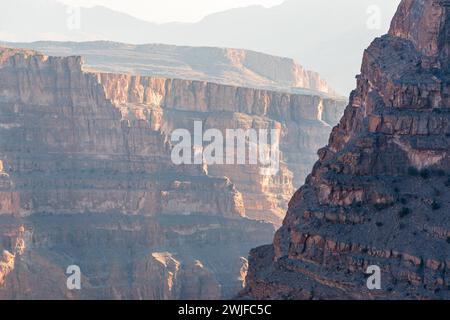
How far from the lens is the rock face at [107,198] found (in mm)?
120500

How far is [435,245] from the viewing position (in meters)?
64.9

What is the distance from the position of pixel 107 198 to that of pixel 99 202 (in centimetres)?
83

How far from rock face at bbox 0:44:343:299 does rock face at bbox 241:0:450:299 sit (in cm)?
4642

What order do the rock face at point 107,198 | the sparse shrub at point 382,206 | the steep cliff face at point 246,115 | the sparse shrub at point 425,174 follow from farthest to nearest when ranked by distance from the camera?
the steep cliff face at point 246,115 → the rock face at point 107,198 → the sparse shrub at point 425,174 → the sparse shrub at point 382,206

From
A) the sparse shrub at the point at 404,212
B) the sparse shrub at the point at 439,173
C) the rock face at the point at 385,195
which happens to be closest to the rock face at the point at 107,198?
Result: the rock face at the point at 385,195

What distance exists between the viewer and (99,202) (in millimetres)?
Answer: 130750

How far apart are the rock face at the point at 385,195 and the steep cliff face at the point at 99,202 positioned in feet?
153

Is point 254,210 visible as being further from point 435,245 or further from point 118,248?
point 435,245

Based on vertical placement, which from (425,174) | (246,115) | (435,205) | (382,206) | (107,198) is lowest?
(107,198)

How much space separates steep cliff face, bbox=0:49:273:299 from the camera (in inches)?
4751

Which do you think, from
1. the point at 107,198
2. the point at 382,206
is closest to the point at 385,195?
Answer: the point at 382,206

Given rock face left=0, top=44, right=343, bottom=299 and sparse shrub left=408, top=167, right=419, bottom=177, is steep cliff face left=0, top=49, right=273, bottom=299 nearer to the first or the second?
rock face left=0, top=44, right=343, bottom=299

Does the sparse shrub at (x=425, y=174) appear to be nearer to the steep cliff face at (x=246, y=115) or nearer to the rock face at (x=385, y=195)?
the rock face at (x=385, y=195)

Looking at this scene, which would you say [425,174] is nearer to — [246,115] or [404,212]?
[404,212]
